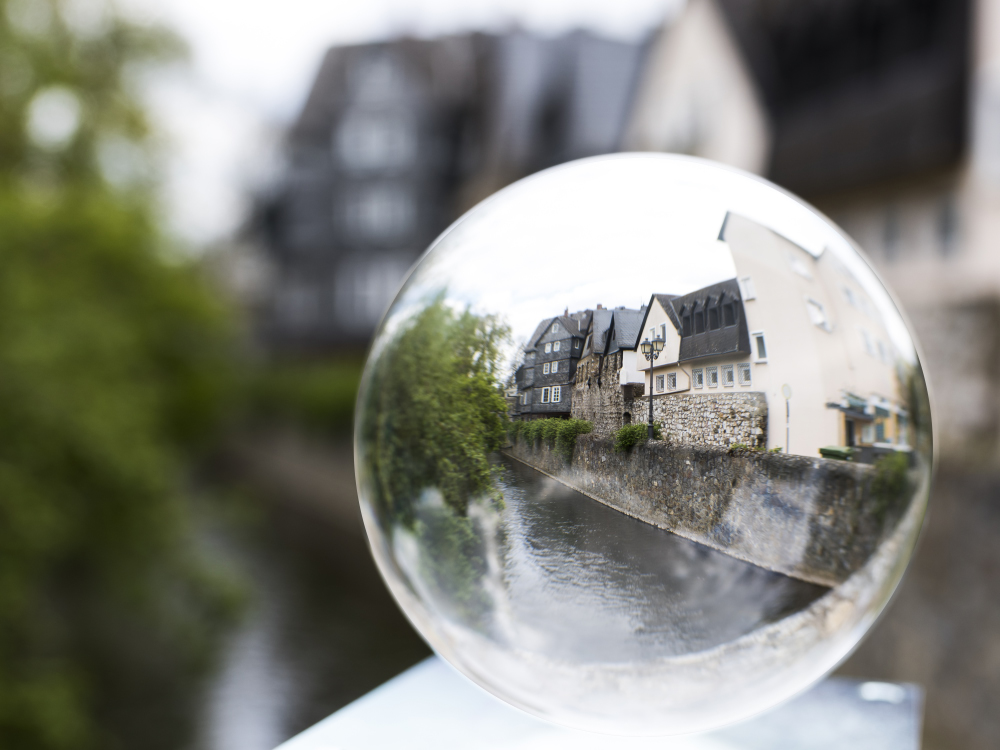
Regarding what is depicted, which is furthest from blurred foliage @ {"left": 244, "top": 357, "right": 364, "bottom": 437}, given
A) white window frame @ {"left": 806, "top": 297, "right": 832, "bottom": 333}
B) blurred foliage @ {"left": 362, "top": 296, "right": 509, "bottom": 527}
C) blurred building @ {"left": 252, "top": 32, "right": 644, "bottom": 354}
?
white window frame @ {"left": 806, "top": 297, "right": 832, "bottom": 333}

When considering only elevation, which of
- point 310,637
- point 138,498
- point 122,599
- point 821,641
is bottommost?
point 310,637

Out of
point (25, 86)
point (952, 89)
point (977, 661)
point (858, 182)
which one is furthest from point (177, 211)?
point (977, 661)

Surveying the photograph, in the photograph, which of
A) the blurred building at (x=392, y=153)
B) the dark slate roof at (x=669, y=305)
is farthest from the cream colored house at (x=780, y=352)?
the blurred building at (x=392, y=153)

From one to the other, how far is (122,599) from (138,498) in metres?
1.42

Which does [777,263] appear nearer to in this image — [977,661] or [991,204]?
[977,661]

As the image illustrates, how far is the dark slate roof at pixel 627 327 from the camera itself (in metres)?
1.51

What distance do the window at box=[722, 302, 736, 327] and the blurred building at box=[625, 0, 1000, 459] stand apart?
940 centimetres

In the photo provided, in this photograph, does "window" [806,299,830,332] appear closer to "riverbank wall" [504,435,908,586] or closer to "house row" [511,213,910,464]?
"house row" [511,213,910,464]

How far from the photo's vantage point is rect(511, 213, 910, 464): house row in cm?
151

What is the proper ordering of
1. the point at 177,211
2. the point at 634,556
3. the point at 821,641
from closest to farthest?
the point at 634,556, the point at 821,641, the point at 177,211

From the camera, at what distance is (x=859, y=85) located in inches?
571

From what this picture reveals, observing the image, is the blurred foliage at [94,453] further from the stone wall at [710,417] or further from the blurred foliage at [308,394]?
the blurred foliage at [308,394]

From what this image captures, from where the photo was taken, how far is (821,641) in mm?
1690

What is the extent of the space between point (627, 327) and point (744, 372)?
23cm
